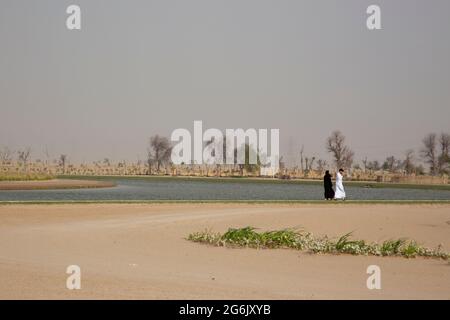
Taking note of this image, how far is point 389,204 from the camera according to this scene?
88.1 ft

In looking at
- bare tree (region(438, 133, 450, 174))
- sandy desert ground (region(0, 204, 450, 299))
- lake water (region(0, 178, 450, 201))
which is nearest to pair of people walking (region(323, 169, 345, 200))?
sandy desert ground (region(0, 204, 450, 299))

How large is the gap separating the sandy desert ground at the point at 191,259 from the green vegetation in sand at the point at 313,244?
352 mm

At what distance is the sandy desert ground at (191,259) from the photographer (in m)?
→ 9.55

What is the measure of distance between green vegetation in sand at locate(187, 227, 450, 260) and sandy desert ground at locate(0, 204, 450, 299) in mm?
352

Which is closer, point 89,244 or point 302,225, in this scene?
point 89,244

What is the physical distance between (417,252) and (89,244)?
23.7 ft

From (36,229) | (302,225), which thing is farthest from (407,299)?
(36,229)

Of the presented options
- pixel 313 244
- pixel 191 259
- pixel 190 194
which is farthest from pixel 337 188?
pixel 191 259

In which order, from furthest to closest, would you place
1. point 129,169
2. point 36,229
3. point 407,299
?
point 129,169 < point 36,229 < point 407,299

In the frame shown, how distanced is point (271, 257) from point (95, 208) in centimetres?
1102

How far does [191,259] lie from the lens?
503 inches

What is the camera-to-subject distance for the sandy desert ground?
955 centimetres
